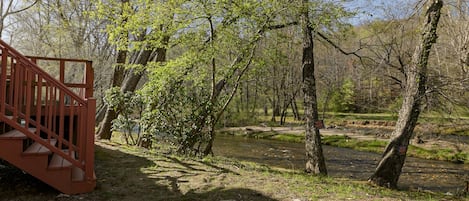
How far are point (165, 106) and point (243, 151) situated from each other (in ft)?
24.2

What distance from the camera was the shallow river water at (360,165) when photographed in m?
9.62

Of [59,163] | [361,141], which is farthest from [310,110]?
[361,141]

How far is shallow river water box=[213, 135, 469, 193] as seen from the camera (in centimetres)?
962

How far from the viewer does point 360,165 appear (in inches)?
479

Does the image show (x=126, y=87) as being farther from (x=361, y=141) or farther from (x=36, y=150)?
(x=361, y=141)

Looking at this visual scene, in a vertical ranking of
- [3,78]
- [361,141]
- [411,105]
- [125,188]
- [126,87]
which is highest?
[126,87]

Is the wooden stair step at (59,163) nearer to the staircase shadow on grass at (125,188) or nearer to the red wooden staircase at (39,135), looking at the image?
the red wooden staircase at (39,135)

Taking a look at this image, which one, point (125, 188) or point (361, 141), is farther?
point (361, 141)

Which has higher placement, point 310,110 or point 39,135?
point 310,110

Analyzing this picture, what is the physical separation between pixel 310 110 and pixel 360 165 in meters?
6.19

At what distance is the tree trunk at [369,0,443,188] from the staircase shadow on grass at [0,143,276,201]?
3300mm

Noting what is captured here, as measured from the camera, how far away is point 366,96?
2806cm

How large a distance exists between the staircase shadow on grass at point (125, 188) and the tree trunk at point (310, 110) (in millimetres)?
2357

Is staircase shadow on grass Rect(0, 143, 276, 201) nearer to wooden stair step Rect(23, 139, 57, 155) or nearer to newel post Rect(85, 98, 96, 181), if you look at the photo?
newel post Rect(85, 98, 96, 181)
